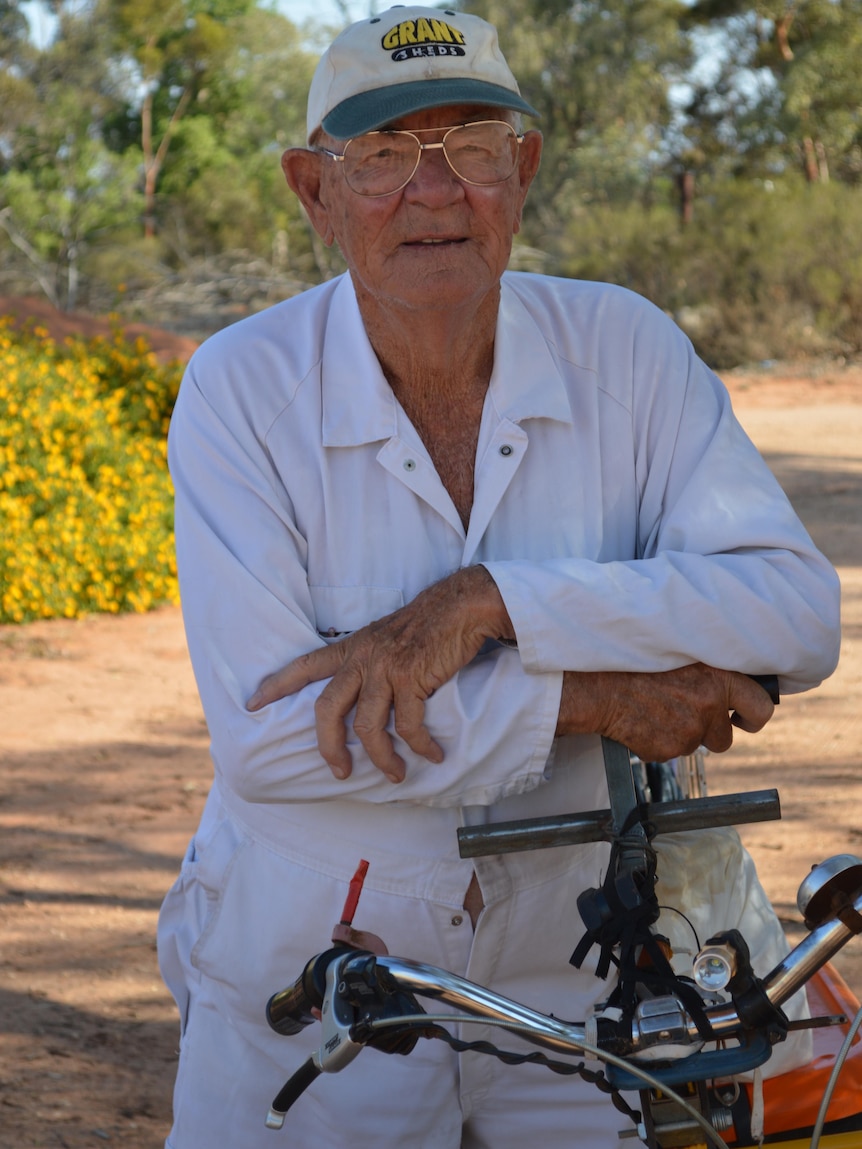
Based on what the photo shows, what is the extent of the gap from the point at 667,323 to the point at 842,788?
10.1 feet

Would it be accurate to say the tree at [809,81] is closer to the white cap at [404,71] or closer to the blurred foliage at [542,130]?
the blurred foliage at [542,130]

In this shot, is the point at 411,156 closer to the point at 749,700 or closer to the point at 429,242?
the point at 429,242

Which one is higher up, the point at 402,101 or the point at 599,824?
the point at 402,101

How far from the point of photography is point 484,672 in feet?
5.85

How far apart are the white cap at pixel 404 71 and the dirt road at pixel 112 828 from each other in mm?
2311

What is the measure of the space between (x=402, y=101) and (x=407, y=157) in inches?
3.2

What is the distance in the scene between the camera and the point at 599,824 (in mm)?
1538

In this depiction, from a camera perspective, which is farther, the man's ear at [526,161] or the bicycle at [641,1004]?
the man's ear at [526,161]

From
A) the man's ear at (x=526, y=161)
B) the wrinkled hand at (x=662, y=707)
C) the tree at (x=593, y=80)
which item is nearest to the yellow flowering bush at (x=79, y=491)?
the man's ear at (x=526, y=161)

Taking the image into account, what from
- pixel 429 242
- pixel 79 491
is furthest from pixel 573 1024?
pixel 79 491

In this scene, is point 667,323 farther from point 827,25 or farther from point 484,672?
point 827,25

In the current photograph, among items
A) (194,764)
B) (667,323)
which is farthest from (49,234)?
(667,323)

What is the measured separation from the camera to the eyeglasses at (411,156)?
1902 mm

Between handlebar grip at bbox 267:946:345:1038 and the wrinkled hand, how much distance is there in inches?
21.5
